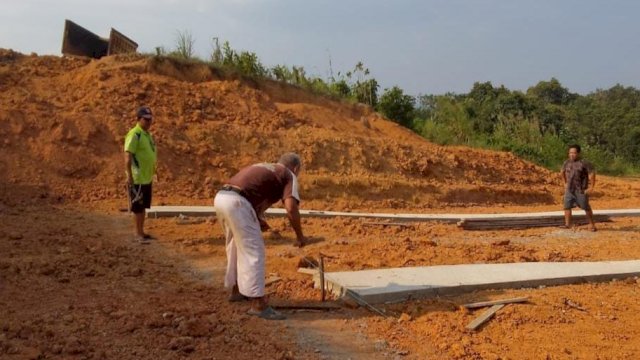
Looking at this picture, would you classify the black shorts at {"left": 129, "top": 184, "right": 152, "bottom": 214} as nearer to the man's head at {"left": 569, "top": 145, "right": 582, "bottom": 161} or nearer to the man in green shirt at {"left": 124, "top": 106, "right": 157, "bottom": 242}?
the man in green shirt at {"left": 124, "top": 106, "right": 157, "bottom": 242}

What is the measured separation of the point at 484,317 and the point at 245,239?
209cm

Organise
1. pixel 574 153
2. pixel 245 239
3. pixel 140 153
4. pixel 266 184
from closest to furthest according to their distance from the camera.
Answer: pixel 245 239
pixel 266 184
pixel 140 153
pixel 574 153

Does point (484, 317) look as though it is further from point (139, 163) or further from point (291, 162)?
point (139, 163)

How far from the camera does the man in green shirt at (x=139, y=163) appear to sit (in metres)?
7.48

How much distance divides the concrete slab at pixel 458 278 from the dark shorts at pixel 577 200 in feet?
11.4

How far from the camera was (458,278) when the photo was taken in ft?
19.5

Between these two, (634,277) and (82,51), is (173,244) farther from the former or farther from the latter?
(82,51)

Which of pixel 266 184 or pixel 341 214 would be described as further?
pixel 341 214

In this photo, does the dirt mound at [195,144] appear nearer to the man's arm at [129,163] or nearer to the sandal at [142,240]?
the sandal at [142,240]

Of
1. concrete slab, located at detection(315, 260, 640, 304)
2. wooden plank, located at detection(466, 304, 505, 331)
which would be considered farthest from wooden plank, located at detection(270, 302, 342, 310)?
wooden plank, located at detection(466, 304, 505, 331)

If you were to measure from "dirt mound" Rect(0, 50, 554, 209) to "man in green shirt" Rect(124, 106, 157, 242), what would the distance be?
3.84 m

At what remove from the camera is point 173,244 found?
7707mm

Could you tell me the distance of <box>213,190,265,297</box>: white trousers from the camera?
15.7 feet

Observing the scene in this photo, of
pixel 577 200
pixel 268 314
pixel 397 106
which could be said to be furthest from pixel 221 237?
pixel 397 106
